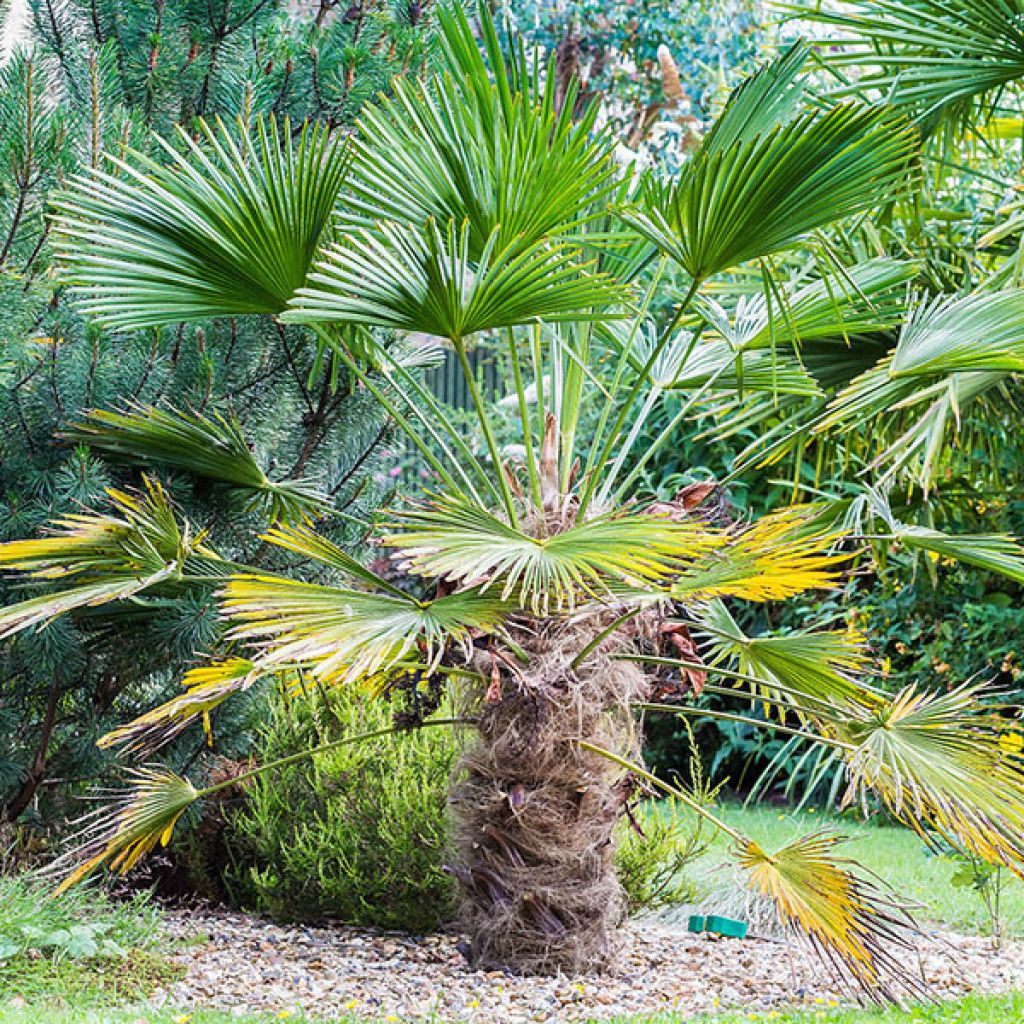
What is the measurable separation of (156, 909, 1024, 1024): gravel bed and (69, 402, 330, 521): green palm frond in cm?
143

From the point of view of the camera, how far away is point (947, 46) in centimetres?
436

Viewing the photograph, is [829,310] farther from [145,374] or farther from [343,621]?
[145,374]

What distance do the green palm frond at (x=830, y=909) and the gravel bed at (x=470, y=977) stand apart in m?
0.13

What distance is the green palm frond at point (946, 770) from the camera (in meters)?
3.07

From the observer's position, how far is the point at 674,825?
4887mm

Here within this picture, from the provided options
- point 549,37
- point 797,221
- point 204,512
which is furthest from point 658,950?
point 549,37

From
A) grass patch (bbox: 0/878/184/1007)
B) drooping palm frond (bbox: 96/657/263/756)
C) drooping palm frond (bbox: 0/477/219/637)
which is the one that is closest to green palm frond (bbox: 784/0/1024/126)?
drooping palm frond (bbox: 0/477/219/637)

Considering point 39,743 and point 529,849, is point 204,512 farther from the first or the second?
point 529,849

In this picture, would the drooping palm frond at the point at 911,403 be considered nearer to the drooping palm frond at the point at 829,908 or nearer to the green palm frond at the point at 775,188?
the green palm frond at the point at 775,188

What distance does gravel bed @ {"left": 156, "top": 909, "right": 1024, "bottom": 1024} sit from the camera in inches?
138

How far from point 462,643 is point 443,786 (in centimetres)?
190

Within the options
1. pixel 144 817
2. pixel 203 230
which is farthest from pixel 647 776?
pixel 203 230

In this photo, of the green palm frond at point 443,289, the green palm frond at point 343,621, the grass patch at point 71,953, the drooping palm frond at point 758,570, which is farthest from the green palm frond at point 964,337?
the grass patch at point 71,953

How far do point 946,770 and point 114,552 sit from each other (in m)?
2.34
